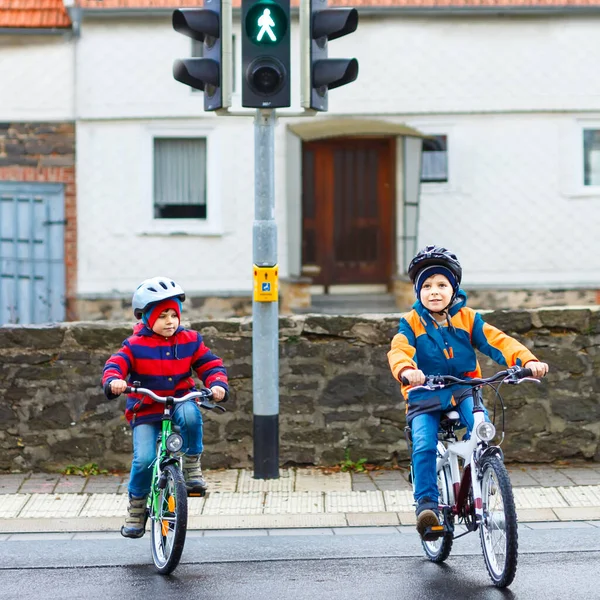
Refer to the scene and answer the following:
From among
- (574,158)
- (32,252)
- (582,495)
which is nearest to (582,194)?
(574,158)

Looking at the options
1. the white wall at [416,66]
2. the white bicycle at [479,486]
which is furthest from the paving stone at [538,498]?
the white wall at [416,66]

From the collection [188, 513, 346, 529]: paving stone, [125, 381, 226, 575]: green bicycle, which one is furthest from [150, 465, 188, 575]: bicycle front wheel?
[188, 513, 346, 529]: paving stone

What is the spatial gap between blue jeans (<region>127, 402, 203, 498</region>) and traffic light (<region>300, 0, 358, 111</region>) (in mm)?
2701

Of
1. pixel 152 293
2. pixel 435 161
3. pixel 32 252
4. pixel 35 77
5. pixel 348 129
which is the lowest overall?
pixel 152 293

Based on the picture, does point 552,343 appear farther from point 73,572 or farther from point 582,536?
point 73,572

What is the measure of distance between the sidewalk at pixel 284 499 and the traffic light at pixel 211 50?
254 centimetres

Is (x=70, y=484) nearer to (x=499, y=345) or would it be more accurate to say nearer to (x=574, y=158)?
(x=499, y=345)

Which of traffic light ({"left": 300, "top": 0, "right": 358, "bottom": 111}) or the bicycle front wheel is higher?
traffic light ({"left": 300, "top": 0, "right": 358, "bottom": 111})

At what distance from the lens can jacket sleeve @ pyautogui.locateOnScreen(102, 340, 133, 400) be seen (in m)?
6.36

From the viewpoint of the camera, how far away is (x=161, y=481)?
Answer: 253 inches

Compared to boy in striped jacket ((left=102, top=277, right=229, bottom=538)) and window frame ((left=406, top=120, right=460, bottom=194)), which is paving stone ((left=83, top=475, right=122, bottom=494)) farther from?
window frame ((left=406, top=120, right=460, bottom=194))

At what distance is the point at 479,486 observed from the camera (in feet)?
20.1

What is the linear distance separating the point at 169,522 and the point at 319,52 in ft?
11.6

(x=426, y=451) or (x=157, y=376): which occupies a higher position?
(x=157, y=376)
